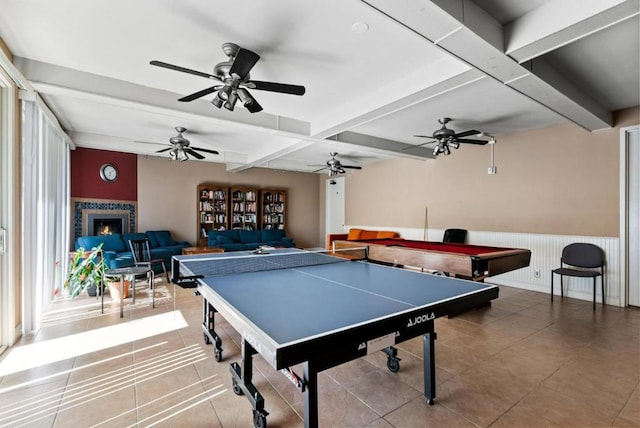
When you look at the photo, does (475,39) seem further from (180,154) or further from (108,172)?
(108,172)

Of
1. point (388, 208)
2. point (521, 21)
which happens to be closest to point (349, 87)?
point (521, 21)

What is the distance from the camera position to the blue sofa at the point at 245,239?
760cm

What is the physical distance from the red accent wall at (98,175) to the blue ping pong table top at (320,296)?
19.8ft

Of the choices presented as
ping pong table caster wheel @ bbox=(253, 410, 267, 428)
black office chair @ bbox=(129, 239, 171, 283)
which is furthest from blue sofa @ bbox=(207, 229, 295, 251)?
ping pong table caster wheel @ bbox=(253, 410, 267, 428)

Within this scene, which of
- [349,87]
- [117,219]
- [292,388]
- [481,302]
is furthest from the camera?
[117,219]

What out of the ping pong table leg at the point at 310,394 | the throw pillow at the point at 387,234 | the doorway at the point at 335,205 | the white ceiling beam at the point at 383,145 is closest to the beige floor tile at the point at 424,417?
the ping pong table leg at the point at 310,394

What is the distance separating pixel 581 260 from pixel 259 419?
4.99m

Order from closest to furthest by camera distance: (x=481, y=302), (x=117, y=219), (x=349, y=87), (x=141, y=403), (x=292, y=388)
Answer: (x=481, y=302) < (x=141, y=403) < (x=292, y=388) < (x=349, y=87) < (x=117, y=219)

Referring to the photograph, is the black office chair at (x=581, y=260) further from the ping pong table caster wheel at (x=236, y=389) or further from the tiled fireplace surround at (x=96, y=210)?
the tiled fireplace surround at (x=96, y=210)

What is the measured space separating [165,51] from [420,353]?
3.61 metres

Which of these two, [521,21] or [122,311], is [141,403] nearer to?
[122,311]

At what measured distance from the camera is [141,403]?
1967 millimetres

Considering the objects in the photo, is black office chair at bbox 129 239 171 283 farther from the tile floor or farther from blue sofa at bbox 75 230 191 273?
the tile floor

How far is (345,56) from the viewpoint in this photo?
289cm
